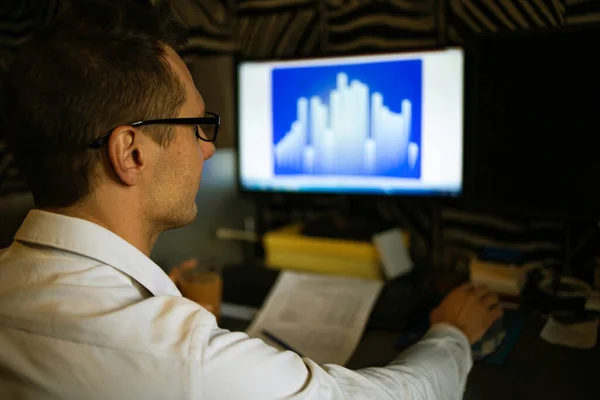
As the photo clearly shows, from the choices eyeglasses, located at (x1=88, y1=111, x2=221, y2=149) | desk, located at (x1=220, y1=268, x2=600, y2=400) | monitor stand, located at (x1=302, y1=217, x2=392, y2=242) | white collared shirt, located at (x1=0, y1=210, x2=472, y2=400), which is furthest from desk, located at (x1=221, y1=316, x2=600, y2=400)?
eyeglasses, located at (x1=88, y1=111, x2=221, y2=149)

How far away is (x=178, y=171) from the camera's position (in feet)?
2.56

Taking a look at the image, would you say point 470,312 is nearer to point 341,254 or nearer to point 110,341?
point 341,254

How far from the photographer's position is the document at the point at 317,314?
1025 mm

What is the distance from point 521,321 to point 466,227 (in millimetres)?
392

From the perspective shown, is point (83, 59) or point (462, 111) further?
point (462, 111)

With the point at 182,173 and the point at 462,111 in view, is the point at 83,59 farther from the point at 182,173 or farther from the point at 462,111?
the point at 462,111

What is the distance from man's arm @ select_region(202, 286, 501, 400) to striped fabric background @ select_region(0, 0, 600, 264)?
0.42 m

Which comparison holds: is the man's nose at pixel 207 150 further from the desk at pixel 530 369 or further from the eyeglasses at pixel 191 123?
the desk at pixel 530 369

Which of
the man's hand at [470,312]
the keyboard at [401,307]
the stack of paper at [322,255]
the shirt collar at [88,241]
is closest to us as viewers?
the shirt collar at [88,241]

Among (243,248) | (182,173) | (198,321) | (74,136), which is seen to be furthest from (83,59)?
(243,248)

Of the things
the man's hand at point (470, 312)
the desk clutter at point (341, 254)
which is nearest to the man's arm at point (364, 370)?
the man's hand at point (470, 312)

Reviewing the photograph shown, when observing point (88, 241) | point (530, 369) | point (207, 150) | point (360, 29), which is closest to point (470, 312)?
point (530, 369)

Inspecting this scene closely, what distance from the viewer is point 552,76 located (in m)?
1.09

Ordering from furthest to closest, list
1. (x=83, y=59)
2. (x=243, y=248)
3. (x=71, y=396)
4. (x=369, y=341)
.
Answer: (x=243, y=248) → (x=369, y=341) → (x=83, y=59) → (x=71, y=396)
